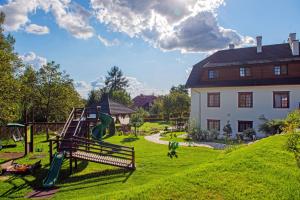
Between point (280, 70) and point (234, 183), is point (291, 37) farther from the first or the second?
point (234, 183)

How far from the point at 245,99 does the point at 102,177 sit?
18.0 meters

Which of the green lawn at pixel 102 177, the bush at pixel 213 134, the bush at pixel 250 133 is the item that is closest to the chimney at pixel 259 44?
the bush at pixel 250 133

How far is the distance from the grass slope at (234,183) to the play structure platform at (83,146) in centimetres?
576

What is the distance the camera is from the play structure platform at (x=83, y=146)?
1336 cm

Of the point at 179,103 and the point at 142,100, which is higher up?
the point at 142,100

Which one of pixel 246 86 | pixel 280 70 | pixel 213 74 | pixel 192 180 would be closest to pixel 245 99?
pixel 246 86

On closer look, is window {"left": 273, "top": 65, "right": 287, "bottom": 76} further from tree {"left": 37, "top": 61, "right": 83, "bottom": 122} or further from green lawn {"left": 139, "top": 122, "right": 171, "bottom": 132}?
tree {"left": 37, "top": 61, "right": 83, "bottom": 122}

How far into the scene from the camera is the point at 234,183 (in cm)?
812

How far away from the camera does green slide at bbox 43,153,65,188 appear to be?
11922 millimetres

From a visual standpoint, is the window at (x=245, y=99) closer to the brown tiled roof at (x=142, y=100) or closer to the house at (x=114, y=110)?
the house at (x=114, y=110)

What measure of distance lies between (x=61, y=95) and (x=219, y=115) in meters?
19.9

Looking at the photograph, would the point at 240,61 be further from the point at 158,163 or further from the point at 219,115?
the point at 158,163

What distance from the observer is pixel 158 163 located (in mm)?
15273

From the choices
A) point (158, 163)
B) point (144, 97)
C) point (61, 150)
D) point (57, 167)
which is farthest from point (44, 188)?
point (144, 97)
